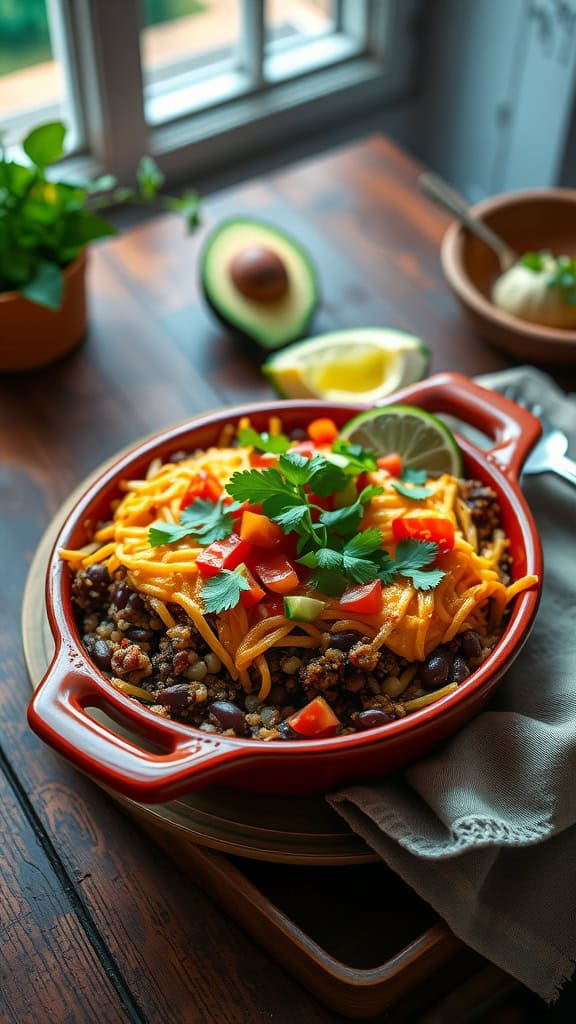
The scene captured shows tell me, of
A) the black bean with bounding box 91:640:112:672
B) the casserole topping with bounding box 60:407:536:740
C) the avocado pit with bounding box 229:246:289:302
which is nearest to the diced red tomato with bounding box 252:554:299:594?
the casserole topping with bounding box 60:407:536:740

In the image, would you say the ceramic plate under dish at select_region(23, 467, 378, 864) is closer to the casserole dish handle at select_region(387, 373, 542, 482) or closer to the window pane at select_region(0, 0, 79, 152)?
the casserole dish handle at select_region(387, 373, 542, 482)

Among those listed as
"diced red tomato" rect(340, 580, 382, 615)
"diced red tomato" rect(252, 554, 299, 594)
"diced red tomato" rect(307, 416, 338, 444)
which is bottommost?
"diced red tomato" rect(340, 580, 382, 615)

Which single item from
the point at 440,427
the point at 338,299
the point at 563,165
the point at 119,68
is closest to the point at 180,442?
the point at 440,427

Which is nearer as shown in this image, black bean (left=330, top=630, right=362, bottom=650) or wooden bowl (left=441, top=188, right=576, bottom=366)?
black bean (left=330, top=630, right=362, bottom=650)

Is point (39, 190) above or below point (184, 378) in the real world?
above

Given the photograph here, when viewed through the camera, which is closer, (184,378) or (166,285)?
(184,378)

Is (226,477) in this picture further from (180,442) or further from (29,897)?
(29,897)

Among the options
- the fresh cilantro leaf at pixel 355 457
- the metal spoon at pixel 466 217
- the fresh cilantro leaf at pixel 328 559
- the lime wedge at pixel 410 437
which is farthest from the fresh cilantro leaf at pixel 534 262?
the fresh cilantro leaf at pixel 328 559
